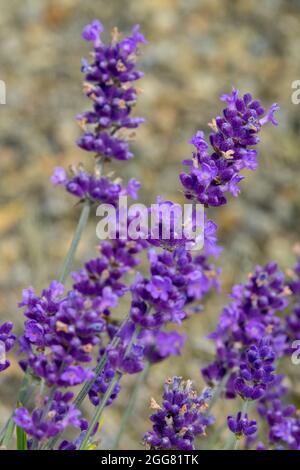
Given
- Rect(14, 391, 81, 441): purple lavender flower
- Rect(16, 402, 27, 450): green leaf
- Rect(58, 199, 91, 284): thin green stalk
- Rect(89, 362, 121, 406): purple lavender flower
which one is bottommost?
Rect(16, 402, 27, 450): green leaf

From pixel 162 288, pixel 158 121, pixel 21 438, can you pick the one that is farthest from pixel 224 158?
pixel 158 121

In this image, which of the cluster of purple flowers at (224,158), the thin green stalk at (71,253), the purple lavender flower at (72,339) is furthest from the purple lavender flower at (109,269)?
the cluster of purple flowers at (224,158)

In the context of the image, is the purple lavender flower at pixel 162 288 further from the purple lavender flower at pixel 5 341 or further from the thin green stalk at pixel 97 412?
the purple lavender flower at pixel 5 341

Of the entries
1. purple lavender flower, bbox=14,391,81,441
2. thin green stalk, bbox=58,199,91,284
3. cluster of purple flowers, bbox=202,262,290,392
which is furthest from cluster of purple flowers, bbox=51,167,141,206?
purple lavender flower, bbox=14,391,81,441

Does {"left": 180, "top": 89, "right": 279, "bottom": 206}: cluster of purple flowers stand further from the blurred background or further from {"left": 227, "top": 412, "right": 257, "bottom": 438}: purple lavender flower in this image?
the blurred background
